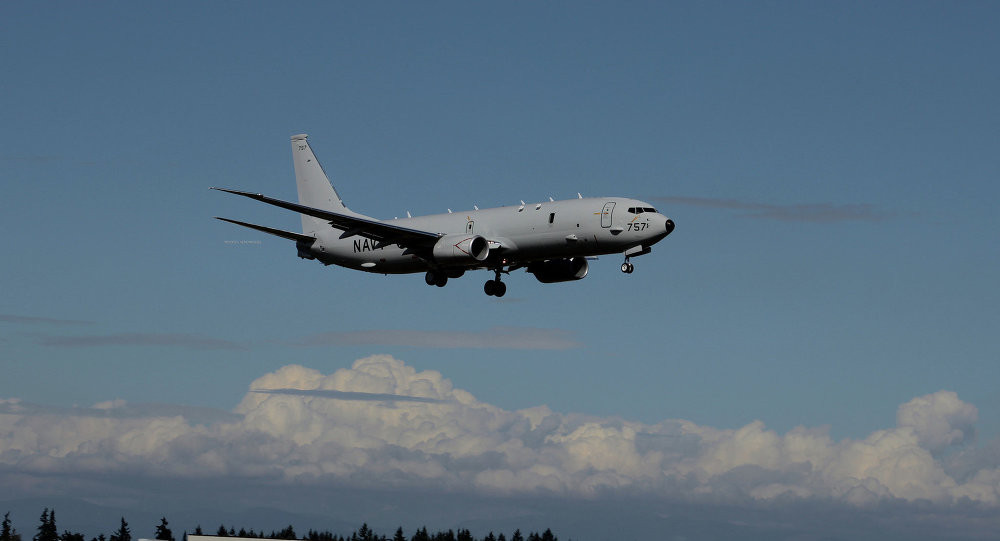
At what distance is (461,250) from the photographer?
71.2 m

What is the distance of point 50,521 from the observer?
185750 millimetres

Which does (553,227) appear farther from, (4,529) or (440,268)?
(4,529)

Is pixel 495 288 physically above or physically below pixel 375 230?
below

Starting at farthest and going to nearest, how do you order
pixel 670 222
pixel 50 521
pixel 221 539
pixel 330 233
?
pixel 50 521 < pixel 221 539 < pixel 330 233 < pixel 670 222

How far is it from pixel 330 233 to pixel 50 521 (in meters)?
125

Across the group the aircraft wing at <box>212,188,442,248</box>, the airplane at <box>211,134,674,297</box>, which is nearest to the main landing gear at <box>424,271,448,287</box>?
the airplane at <box>211,134,674,297</box>

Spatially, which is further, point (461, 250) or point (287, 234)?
point (287, 234)

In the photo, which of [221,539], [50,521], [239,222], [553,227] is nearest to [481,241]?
[553,227]

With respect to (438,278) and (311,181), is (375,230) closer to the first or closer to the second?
(438,278)

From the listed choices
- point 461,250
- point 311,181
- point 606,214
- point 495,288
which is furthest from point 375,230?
point 311,181

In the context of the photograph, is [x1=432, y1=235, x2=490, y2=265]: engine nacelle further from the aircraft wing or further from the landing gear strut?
the landing gear strut

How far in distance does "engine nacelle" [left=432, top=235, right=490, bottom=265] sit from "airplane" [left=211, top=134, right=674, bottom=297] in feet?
0.19

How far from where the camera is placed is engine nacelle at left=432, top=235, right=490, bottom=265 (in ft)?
233

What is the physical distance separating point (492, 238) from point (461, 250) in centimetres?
204
